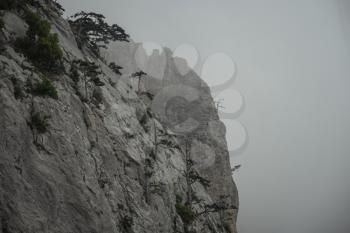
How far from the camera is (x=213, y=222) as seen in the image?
35969 millimetres

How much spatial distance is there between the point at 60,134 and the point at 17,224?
19.1 feet

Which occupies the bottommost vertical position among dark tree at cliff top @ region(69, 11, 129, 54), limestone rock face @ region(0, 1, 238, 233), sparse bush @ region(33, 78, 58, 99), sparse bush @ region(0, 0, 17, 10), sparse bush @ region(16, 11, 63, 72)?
limestone rock face @ region(0, 1, 238, 233)

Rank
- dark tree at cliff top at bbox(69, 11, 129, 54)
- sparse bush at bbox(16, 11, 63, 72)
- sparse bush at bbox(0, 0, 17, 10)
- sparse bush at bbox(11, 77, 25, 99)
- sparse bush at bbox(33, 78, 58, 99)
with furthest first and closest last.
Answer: dark tree at cliff top at bbox(69, 11, 129, 54), sparse bush at bbox(0, 0, 17, 10), sparse bush at bbox(16, 11, 63, 72), sparse bush at bbox(33, 78, 58, 99), sparse bush at bbox(11, 77, 25, 99)

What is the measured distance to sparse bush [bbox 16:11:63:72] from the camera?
1892cm

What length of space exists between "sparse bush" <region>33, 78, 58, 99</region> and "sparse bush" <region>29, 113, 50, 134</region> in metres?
1.78

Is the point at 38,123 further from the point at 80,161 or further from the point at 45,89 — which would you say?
the point at 80,161

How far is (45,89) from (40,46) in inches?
169

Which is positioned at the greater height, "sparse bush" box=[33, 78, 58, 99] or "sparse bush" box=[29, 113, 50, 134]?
"sparse bush" box=[33, 78, 58, 99]

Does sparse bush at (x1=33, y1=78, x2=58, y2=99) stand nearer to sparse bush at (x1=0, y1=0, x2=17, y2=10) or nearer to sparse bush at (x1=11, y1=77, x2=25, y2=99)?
sparse bush at (x1=11, y1=77, x2=25, y2=99)

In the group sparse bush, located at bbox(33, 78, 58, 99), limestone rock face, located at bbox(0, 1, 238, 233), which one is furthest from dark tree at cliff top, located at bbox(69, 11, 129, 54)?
sparse bush, located at bbox(33, 78, 58, 99)

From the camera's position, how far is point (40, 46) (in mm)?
19453

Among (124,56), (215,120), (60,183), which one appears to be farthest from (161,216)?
(124,56)

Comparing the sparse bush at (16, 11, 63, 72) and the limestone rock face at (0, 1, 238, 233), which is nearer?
the limestone rock face at (0, 1, 238, 233)

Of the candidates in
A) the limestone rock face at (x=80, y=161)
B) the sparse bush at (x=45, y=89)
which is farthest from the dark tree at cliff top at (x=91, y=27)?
the sparse bush at (x=45, y=89)
